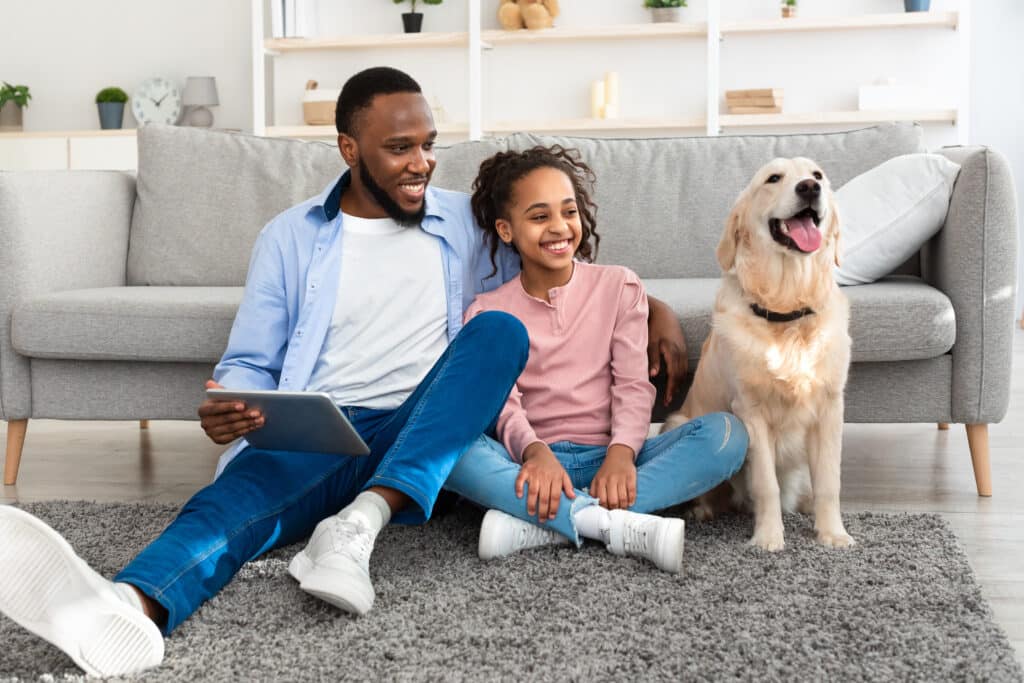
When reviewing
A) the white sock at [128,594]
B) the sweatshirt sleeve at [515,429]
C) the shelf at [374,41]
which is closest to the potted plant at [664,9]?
the shelf at [374,41]

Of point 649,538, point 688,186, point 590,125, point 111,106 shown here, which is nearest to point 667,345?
point 649,538

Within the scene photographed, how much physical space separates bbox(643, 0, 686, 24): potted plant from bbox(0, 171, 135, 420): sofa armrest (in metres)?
3.33

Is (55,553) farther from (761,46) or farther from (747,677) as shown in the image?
(761,46)

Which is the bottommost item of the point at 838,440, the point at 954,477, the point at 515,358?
the point at 954,477

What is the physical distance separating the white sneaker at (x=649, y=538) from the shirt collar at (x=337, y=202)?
2.31ft

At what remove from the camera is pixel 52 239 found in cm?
266

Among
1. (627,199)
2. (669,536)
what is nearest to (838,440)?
(669,536)

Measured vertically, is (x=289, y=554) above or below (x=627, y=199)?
below

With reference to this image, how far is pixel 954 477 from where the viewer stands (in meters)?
2.52

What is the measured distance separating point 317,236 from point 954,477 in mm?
1599

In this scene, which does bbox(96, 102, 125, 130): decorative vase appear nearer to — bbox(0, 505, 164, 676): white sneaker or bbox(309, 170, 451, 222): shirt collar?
bbox(309, 170, 451, 222): shirt collar

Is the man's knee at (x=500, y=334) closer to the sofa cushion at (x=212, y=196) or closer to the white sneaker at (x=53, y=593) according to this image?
the white sneaker at (x=53, y=593)

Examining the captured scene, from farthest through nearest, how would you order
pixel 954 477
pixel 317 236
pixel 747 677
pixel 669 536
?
pixel 954 477 → pixel 317 236 → pixel 669 536 → pixel 747 677

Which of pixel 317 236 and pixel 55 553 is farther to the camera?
pixel 317 236
